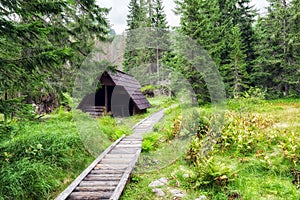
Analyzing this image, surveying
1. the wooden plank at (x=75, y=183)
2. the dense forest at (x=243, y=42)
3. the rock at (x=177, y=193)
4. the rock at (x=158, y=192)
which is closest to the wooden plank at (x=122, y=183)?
the rock at (x=158, y=192)

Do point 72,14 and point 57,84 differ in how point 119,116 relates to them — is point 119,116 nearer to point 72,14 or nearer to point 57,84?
point 57,84

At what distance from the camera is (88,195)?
3.30 metres

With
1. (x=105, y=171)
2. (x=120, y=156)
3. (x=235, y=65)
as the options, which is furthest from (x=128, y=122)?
(x=235, y=65)

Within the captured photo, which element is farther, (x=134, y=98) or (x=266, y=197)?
(x=134, y=98)

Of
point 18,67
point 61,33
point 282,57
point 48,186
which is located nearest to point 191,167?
point 48,186

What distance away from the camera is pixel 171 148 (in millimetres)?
5617

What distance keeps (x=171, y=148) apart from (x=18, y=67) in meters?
3.85

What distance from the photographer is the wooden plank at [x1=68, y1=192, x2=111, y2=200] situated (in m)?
Result: 3.23

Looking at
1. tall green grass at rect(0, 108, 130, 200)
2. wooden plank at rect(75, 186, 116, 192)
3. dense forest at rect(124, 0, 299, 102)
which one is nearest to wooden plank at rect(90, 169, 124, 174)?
tall green grass at rect(0, 108, 130, 200)

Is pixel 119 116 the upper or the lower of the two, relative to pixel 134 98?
lower

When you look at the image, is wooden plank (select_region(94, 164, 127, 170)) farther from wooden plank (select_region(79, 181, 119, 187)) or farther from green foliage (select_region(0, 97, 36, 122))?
green foliage (select_region(0, 97, 36, 122))

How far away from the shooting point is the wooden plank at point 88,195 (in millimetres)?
3227

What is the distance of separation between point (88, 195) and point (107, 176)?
69 cm

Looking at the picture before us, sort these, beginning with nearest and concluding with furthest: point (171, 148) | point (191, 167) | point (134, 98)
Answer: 1. point (191, 167)
2. point (171, 148)
3. point (134, 98)
